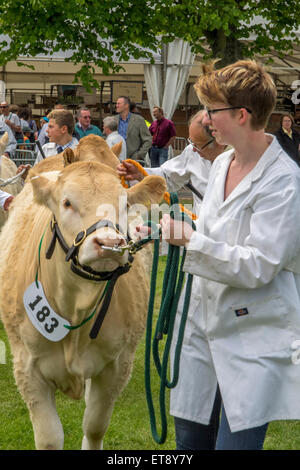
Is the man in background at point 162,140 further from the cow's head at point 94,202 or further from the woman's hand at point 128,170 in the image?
the cow's head at point 94,202

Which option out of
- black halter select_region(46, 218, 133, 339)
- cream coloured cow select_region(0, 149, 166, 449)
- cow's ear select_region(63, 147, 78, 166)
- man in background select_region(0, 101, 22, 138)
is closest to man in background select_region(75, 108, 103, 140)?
man in background select_region(0, 101, 22, 138)

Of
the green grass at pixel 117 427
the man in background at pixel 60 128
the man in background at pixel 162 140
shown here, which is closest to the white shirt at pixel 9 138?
the man in background at pixel 162 140

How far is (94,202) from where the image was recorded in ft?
10.7

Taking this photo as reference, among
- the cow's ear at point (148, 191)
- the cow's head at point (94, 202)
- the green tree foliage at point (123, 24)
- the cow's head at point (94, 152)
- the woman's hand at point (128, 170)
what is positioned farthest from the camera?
the green tree foliage at point (123, 24)

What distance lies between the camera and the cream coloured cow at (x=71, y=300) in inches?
129

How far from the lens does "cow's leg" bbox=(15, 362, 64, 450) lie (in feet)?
12.6

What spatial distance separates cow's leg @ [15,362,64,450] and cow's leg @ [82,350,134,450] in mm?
309

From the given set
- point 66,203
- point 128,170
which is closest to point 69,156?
point 128,170

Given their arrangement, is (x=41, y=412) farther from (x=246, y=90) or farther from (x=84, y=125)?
(x=84, y=125)

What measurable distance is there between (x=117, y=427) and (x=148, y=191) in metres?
2.04

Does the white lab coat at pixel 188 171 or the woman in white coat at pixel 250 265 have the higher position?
the woman in white coat at pixel 250 265

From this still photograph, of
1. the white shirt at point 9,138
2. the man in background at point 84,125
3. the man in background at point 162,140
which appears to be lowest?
the man in background at point 162,140

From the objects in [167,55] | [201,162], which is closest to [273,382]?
[201,162]

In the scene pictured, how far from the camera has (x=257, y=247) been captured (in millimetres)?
2717
